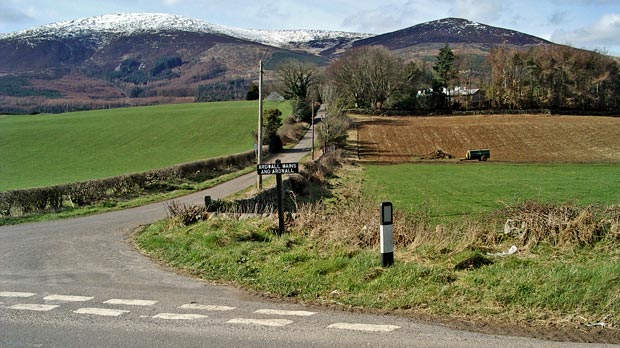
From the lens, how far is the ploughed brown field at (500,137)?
6481 cm

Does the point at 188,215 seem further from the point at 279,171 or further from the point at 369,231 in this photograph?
the point at 369,231

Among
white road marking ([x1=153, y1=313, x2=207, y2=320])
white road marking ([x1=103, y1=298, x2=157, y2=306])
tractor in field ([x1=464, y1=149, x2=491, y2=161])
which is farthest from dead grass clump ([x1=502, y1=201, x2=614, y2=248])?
tractor in field ([x1=464, y1=149, x2=491, y2=161])

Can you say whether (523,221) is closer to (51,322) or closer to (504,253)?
(504,253)

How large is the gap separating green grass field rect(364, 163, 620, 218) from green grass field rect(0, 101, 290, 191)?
22.3 m

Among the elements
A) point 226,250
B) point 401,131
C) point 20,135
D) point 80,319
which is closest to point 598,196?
point 226,250

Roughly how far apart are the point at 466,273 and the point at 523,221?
3281 millimetres

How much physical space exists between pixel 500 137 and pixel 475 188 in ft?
152

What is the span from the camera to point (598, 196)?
88.8 ft

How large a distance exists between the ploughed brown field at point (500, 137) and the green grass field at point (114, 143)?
19191 mm

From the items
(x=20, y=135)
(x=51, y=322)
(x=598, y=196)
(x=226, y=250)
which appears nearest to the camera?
(x=51, y=322)

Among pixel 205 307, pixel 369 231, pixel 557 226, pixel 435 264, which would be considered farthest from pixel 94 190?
pixel 557 226

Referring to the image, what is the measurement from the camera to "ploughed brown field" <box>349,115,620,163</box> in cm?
6481

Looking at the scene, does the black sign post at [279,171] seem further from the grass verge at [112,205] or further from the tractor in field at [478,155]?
the tractor in field at [478,155]

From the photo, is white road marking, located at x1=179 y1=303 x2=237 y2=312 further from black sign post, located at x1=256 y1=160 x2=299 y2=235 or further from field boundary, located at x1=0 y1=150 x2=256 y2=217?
field boundary, located at x1=0 y1=150 x2=256 y2=217
